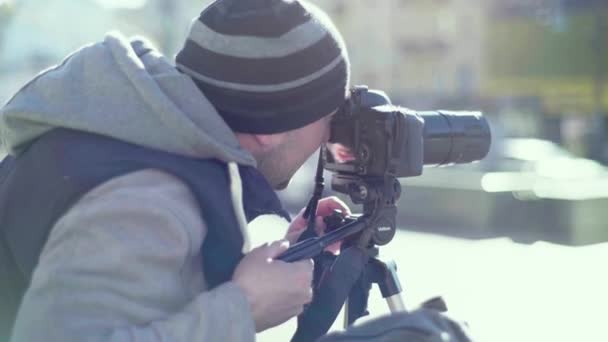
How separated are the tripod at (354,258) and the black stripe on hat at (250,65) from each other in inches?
16.0

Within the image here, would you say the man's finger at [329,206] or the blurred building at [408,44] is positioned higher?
the man's finger at [329,206]

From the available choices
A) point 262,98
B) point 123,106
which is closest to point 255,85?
point 262,98

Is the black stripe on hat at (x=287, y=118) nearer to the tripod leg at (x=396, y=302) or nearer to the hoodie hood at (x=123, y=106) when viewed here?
the hoodie hood at (x=123, y=106)

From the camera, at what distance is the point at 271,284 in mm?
1625

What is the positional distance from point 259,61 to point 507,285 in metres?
5.61

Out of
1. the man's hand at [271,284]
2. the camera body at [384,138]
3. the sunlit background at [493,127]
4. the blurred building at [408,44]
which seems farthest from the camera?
the blurred building at [408,44]

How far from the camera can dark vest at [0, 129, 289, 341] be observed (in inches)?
61.0

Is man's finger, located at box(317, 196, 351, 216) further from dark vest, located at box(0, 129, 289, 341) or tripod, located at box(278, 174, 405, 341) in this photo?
dark vest, located at box(0, 129, 289, 341)

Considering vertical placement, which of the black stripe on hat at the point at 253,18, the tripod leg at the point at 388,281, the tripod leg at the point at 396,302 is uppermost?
the black stripe on hat at the point at 253,18

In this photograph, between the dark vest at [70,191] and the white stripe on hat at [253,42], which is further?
the white stripe on hat at [253,42]

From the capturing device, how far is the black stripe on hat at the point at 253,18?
1753mm

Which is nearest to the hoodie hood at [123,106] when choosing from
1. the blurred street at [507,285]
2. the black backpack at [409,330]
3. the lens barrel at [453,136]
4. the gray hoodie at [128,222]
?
the gray hoodie at [128,222]

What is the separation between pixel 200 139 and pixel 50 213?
29cm

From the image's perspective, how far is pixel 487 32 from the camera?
3681 centimetres
